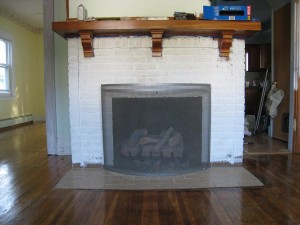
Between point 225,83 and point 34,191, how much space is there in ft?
6.94

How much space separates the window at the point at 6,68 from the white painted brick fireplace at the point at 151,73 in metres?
4.22

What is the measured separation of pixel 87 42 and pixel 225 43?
1.40 m

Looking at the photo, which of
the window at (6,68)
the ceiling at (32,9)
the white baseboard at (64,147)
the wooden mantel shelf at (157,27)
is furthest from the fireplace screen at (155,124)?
the window at (6,68)

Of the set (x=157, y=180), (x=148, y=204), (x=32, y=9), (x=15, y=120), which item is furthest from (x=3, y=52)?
(x=148, y=204)

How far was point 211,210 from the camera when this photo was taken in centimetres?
185

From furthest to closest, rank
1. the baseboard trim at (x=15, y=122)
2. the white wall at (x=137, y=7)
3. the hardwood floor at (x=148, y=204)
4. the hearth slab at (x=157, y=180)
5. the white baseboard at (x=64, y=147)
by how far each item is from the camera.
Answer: the baseboard trim at (x=15, y=122)
the white baseboard at (x=64, y=147)
the white wall at (x=137, y=7)
the hearth slab at (x=157, y=180)
the hardwood floor at (x=148, y=204)

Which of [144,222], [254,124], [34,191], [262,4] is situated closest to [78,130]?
[34,191]

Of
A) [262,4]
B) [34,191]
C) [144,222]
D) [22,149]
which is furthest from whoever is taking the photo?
[262,4]

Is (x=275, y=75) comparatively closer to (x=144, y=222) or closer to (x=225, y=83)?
(x=225, y=83)

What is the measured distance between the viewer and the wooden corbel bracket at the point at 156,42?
99.9 inches

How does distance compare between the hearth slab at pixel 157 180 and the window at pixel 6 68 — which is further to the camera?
the window at pixel 6 68

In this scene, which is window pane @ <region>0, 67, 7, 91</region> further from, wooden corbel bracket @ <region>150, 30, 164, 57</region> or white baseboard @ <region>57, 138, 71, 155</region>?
wooden corbel bracket @ <region>150, 30, 164, 57</region>

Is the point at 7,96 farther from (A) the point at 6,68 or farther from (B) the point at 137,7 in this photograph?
(B) the point at 137,7

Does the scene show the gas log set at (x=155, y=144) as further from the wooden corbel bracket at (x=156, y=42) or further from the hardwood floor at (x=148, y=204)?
the wooden corbel bracket at (x=156, y=42)
